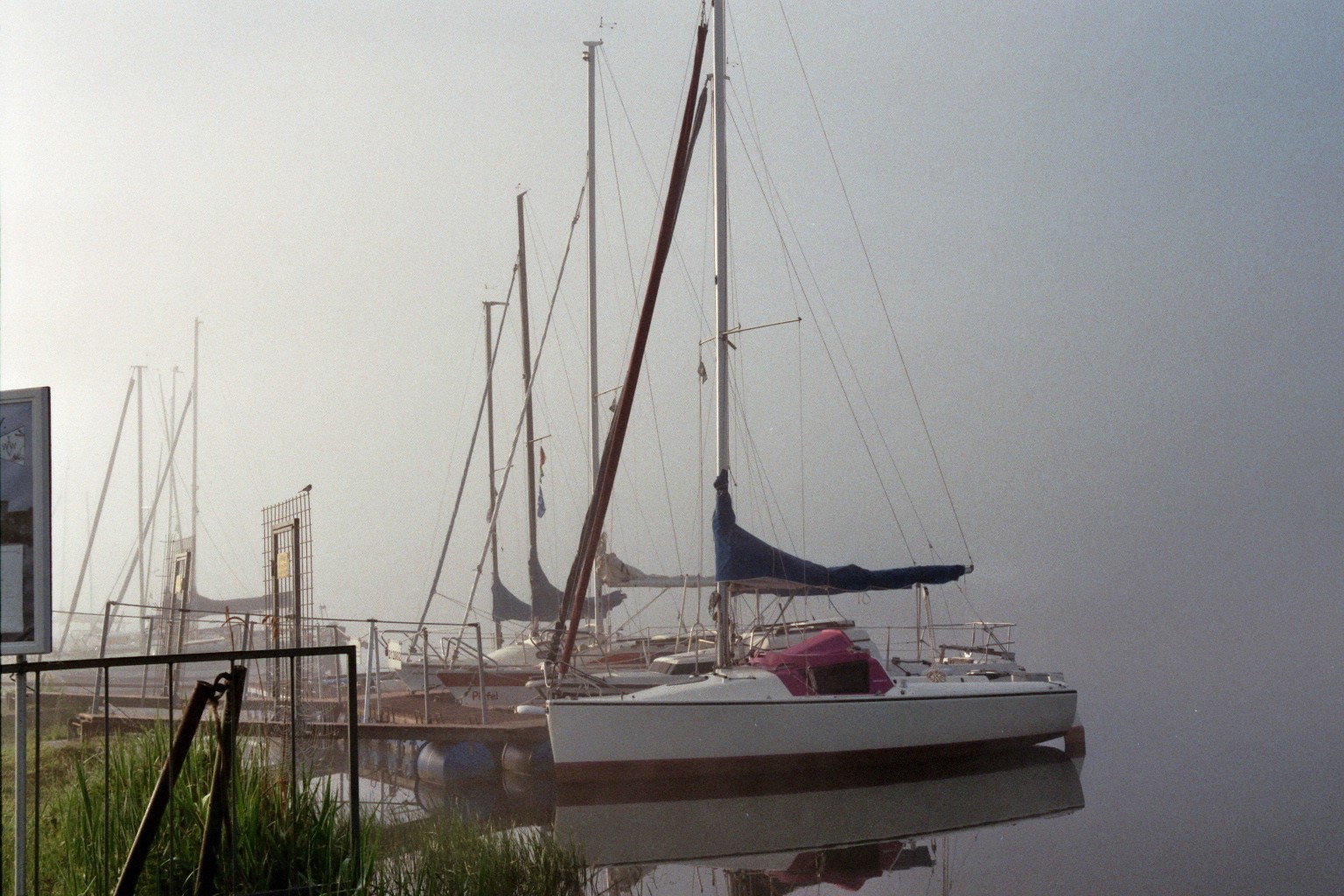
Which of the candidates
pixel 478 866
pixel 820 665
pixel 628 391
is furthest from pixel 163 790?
pixel 628 391

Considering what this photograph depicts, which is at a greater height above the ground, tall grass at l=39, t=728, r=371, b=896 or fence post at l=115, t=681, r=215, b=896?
fence post at l=115, t=681, r=215, b=896

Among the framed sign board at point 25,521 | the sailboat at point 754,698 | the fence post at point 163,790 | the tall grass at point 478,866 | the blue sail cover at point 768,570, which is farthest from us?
the blue sail cover at point 768,570

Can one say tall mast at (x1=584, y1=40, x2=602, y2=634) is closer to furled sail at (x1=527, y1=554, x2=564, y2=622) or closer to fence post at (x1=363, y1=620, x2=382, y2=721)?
furled sail at (x1=527, y1=554, x2=564, y2=622)

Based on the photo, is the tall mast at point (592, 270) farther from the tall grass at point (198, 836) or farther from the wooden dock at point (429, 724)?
the tall grass at point (198, 836)

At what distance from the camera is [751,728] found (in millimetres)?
16609

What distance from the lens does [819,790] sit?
54.2ft

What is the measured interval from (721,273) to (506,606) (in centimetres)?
1173

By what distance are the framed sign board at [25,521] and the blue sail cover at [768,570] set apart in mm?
13468

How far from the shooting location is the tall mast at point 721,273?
1780 centimetres

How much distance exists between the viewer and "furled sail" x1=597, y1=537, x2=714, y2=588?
25453 mm

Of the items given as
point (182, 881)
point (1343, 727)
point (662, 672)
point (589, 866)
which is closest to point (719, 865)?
point (589, 866)

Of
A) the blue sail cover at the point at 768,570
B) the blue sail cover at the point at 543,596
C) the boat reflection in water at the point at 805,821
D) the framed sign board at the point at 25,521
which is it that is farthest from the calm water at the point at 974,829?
the blue sail cover at the point at 543,596

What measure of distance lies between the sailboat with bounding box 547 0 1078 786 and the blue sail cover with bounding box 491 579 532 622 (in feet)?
Result: 28.3

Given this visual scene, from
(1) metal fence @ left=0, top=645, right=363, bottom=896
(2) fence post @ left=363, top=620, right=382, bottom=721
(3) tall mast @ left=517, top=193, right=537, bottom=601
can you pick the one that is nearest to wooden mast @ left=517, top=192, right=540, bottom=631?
(3) tall mast @ left=517, top=193, right=537, bottom=601
